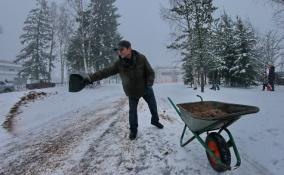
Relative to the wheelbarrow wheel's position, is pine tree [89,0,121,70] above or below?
above

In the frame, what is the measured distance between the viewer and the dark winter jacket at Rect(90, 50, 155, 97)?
602cm

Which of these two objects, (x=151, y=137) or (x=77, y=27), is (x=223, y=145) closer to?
(x=151, y=137)

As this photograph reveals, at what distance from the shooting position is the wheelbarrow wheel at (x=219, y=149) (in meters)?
4.53

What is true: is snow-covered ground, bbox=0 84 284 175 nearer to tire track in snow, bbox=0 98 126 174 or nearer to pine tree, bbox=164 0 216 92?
tire track in snow, bbox=0 98 126 174

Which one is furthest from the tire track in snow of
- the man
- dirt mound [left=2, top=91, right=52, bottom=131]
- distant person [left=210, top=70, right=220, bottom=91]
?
distant person [left=210, top=70, right=220, bottom=91]

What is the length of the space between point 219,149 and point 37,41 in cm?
4581

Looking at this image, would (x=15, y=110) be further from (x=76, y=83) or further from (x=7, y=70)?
(x=7, y=70)

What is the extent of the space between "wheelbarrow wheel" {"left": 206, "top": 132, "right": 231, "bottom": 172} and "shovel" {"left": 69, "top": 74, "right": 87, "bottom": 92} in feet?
8.14

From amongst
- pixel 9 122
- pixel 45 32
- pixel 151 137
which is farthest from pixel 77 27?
pixel 151 137

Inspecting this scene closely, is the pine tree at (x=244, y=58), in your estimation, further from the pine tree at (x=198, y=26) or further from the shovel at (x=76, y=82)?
the shovel at (x=76, y=82)

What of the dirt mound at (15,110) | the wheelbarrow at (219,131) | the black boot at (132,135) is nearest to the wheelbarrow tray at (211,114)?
the wheelbarrow at (219,131)

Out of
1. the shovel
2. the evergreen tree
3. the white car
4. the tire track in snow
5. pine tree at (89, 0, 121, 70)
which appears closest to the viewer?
the tire track in snow

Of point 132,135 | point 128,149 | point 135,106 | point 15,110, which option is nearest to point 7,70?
point 15,110

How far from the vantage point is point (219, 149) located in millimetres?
4625
